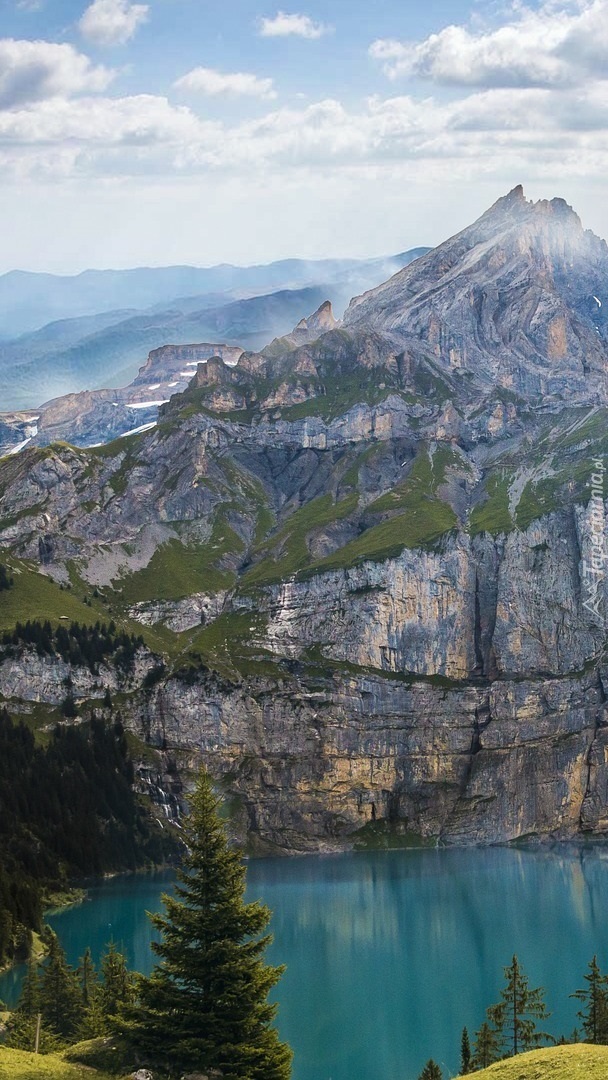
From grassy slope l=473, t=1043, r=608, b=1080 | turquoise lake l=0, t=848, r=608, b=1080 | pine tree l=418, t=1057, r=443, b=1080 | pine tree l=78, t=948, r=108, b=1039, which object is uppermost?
grassy slope l=473, t=1043, r=608, b=1080

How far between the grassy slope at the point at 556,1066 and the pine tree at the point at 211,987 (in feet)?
32.1

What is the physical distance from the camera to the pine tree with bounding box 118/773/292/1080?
5762 centimetres

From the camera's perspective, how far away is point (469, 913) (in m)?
198

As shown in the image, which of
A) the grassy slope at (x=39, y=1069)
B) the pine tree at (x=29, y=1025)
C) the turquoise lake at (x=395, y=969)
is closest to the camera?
the grassy slope at (x=39, y=1069)

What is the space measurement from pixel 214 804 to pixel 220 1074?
37.7 ft

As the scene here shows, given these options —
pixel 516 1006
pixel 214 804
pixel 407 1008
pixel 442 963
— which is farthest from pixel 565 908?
pixel 214 804

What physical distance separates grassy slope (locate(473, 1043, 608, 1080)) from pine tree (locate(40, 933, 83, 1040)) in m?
64.2

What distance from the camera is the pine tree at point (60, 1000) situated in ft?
366

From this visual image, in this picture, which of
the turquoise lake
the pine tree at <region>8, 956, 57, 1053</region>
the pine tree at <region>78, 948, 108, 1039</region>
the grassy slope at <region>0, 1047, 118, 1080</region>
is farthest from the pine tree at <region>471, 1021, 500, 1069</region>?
the grassy slope at <region>0, 1047, 118, 1080</region>

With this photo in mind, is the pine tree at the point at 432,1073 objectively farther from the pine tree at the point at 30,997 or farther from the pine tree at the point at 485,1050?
the pine tree at the point at 30,997

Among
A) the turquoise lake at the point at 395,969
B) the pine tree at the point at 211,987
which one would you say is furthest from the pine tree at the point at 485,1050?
the pine tree at the point at 211,987

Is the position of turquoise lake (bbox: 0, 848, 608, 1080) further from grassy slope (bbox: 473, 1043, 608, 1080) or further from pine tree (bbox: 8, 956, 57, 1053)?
grassy slope (bbox: 473, 1043, 608, 1080)

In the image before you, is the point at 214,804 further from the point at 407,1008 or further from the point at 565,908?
the point at 565,908

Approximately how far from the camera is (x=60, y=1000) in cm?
11338
